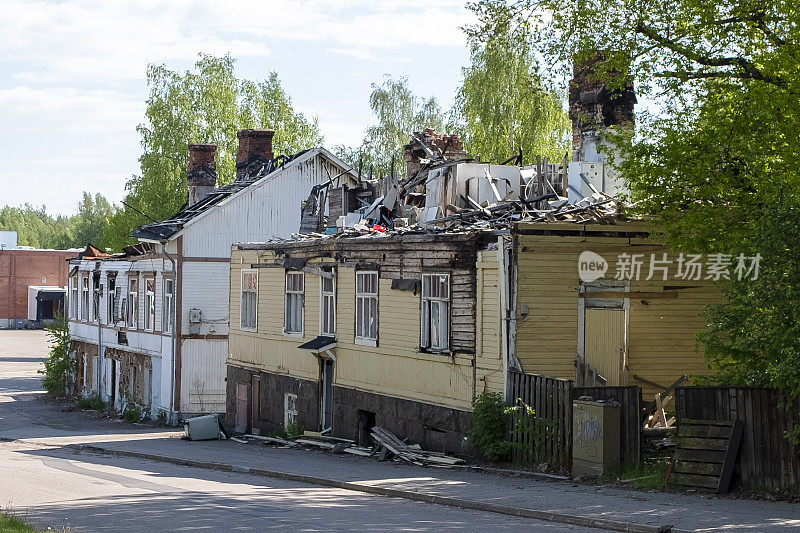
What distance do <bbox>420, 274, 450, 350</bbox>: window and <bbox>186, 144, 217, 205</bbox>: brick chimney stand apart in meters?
21.8

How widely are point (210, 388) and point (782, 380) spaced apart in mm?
26094

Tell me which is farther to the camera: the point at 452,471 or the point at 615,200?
the point at 615,200

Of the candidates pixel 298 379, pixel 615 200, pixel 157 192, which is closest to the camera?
pixel 615 200

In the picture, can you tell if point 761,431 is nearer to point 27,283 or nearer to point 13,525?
point 13,525

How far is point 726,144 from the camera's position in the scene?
1659 centimetres

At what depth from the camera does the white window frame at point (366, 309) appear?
24.6 meters

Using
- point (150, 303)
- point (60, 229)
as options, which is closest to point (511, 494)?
point (150, 303)

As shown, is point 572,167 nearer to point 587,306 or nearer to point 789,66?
point 587,306

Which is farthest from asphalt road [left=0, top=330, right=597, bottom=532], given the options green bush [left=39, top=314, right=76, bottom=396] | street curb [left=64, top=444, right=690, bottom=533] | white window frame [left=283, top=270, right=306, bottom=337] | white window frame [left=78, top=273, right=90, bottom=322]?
green bush [left=39, top=314, right=76, bottom=396]

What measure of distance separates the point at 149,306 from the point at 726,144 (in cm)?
2707

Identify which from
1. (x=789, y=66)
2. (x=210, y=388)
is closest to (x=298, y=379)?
(x=210, y=388)

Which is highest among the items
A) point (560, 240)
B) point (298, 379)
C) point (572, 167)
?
point (572, 167)

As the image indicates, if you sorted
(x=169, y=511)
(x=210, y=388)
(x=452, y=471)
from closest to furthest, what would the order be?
(x=169, y=511)
(x=452, y=471)
(x=210, y=388)

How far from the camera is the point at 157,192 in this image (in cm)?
6203
